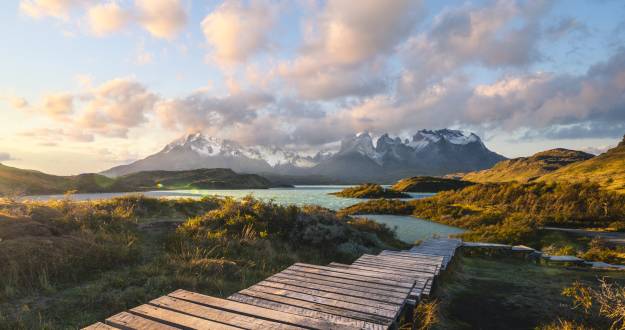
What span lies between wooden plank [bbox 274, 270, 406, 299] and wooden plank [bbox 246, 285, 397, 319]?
0.79m

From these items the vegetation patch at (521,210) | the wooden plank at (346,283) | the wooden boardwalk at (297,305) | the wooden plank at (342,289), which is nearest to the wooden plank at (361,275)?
the wooden boardwalk at (297,305)

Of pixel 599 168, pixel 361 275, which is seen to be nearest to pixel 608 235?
pixel 361 275

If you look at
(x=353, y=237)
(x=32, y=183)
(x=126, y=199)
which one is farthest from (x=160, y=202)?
(x=32, y=183)

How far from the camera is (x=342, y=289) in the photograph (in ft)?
19.0

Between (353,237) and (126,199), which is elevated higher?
(126,199)

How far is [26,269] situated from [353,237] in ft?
41.3

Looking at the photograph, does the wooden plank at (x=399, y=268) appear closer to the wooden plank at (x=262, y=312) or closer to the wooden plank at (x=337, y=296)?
the wooden plank at (x=337, y=296)

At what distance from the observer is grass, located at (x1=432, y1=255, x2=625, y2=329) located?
881 centimetres

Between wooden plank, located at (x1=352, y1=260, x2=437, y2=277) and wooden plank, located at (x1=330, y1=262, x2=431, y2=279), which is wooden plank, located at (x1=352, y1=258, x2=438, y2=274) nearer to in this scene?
wooden plank, located at (x1=352, y1=260, x2=437, y2=277)

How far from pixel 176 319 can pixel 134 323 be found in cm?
45

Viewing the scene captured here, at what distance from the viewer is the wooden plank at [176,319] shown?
390cm

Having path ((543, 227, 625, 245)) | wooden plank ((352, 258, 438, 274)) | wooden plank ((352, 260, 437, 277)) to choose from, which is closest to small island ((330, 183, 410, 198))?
path ((543, 227, 625, 245))

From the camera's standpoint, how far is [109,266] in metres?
9.87

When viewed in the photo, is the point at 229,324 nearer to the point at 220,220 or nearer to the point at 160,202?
the point at 220,220
